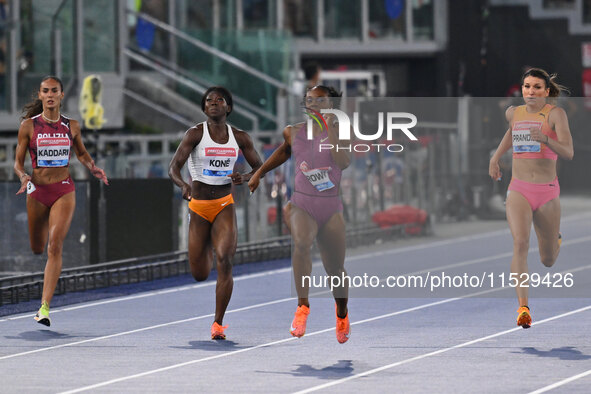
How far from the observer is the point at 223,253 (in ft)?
41.8

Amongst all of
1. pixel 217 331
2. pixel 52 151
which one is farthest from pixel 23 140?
pixel 217 331

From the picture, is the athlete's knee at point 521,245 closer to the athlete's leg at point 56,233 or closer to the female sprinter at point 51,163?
Answer: the female sprinter at point 51,163

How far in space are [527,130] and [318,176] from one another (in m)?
1.67

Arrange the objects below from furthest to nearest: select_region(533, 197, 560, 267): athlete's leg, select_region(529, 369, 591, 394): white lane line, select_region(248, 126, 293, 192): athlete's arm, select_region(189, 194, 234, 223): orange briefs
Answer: select_region(189, 194, 234, 223): orange briefs < select_region(533, 197, 560, 267): athlete's leg < select_region(248, 126, 293, 192): athlete's arm < select_region(529, 369, 591, 394): white lane line

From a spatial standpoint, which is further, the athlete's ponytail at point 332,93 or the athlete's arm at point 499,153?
the athlete's arm at point 499,153

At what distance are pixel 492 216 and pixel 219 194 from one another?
5094 mm

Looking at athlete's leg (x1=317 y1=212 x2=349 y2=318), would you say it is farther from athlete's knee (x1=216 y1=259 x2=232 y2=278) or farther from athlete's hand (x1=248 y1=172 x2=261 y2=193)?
athlete's knee (x1=216 y1=259 x2=232 y2=278)

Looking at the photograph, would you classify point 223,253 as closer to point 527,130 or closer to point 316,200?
point 316,200

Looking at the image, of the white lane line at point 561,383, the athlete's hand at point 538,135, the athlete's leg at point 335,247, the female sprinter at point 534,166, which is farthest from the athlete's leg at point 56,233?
the white lane line at point 561,383

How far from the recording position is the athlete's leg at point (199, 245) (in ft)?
42.4

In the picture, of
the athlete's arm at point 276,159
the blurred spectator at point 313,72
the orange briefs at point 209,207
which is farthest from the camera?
the blurred spectator at point 313,72

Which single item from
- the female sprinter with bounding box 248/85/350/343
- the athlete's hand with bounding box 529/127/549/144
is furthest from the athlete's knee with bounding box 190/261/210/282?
the athlete's hand with bounding box 529/127/549/144

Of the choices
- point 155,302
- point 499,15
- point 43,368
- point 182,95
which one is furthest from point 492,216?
point 499,15

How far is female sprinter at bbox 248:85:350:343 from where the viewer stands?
12.1 m
